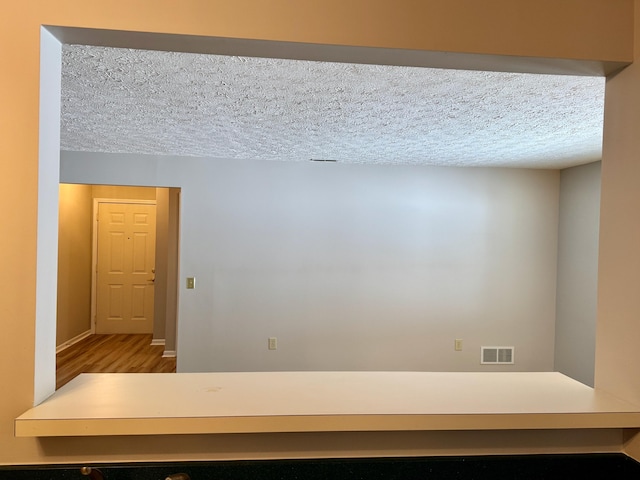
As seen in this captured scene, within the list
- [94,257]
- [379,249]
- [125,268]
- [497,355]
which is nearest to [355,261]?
[379,249]

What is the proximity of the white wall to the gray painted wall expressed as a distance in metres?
0.12

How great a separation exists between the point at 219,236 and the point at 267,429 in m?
3.45

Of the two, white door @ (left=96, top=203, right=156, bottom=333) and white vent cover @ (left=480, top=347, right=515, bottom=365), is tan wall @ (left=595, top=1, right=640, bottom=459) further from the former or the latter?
white door @ (left=96, top=203, right=156, bottom=333)

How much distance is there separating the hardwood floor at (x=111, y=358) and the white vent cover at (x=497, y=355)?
11.2 feet

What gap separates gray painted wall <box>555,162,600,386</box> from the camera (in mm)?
4078

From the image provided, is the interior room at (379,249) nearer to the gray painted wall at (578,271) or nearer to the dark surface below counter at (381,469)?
the gray painted wall at (578,271)

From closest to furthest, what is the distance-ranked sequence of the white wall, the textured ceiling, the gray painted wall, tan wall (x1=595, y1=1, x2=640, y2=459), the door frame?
tan wall (x1=595, y1=1, x2=640, y2=459)
the textured ceiling
the gray painted wall
the white wall
the door frame

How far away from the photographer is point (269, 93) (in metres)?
2.22

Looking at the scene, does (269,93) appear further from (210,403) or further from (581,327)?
(581,327)

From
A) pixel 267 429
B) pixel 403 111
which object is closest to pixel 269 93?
pixel 403 111

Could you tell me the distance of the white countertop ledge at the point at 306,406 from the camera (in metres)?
0.97

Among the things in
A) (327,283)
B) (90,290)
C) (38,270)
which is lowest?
(90,290)

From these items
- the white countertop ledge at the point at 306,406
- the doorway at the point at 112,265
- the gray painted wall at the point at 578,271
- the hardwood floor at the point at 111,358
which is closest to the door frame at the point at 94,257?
the doorway at the point at 112,265

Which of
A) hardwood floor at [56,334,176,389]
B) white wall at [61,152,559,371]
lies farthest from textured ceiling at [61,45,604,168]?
hardwood floor at [56,334,176,389]
